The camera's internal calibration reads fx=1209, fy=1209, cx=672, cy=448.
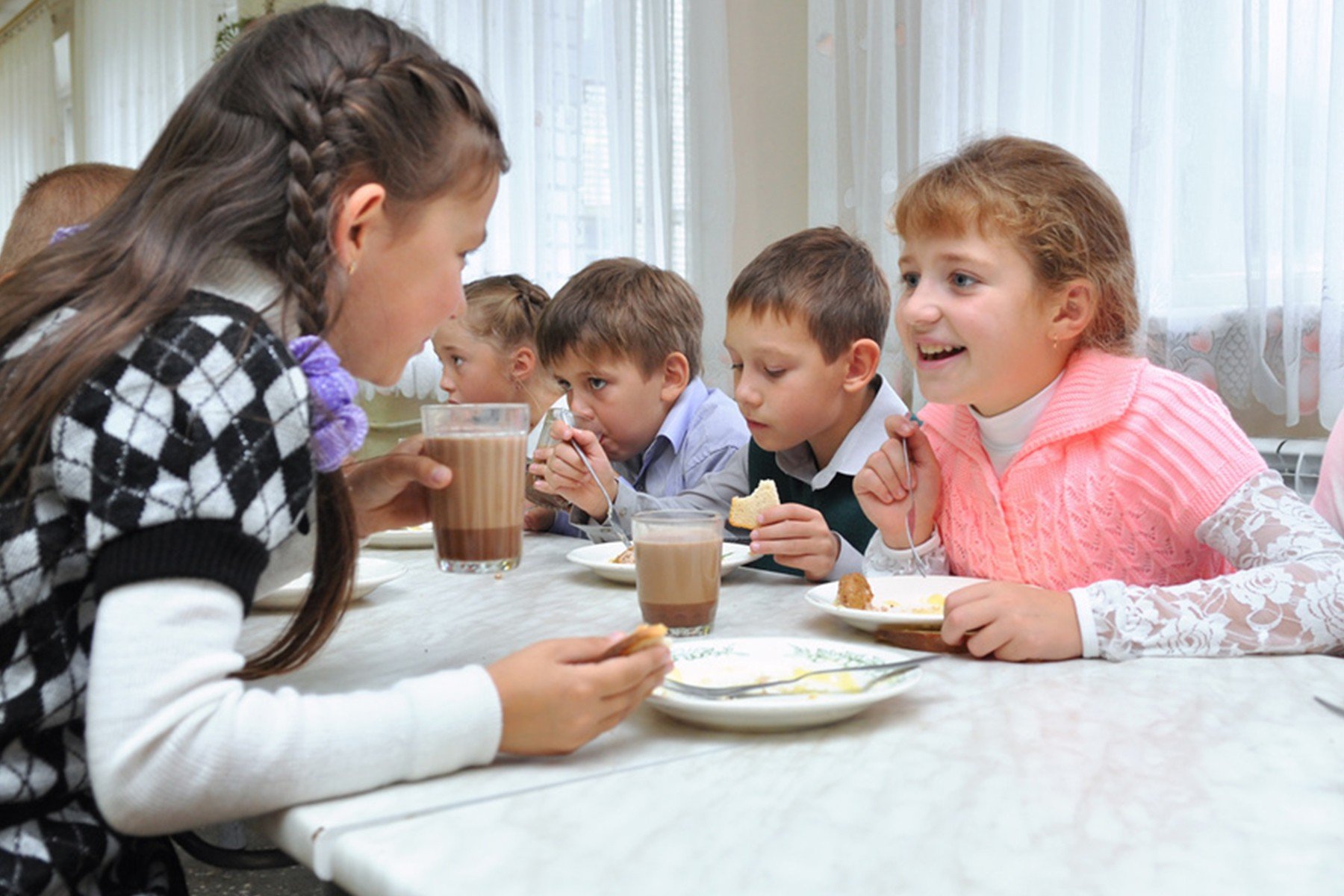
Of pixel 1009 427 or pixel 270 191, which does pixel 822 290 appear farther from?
pixel 270 191

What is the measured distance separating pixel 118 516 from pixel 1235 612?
104 centimetres

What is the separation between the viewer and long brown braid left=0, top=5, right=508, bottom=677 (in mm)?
876

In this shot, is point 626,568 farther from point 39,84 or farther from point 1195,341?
point 39,84

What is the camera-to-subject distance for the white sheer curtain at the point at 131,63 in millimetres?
6188

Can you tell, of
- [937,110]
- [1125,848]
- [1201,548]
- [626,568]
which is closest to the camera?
[1125,848]

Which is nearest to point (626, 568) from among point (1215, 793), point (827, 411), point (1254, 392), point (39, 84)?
point (827, 411)

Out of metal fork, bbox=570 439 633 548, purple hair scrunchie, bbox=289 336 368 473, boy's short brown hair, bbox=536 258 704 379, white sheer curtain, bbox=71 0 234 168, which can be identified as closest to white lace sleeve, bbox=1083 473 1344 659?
purple hair scrunchie, bbox=289 336 368 473

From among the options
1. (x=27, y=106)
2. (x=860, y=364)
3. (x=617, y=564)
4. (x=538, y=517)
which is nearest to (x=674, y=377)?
(x=538, y=517)

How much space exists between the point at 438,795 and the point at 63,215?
195 centimetres

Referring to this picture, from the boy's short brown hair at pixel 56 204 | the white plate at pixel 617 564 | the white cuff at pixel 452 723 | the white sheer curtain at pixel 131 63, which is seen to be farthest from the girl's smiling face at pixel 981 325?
the white sheer curtain at pixel 131 63

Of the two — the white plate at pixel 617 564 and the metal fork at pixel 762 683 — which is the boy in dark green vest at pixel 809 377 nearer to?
the white plate at pixel 617 564

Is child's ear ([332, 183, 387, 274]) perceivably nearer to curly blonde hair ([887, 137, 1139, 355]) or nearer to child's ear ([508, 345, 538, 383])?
curly blonde hair ([887, 137, 1139, 355])

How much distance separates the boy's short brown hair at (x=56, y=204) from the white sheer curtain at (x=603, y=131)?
1330mm

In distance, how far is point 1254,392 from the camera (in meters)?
2.33
